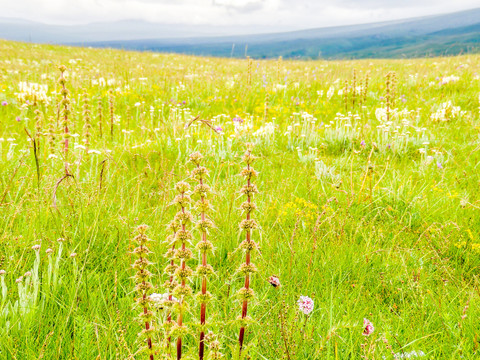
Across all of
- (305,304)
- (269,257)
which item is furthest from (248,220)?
(269,257)

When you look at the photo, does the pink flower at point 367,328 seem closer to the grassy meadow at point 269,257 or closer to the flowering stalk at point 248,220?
the grassy meadow at point 269,257

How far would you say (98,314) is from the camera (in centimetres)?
215

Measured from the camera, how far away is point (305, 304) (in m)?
2.20

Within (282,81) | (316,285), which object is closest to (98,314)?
(316,285)

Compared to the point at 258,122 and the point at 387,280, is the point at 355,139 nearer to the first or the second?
the point at 258,122

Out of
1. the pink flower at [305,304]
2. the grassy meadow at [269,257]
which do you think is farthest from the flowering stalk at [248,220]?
the pink flower at [305,304]

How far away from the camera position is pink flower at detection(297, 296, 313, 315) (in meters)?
2.15

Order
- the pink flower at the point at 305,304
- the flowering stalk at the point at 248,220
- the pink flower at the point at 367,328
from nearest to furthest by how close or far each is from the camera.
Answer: the flowering stalk at the point at 248,220
the pink flower at the point at 367,328
the pink flower at the point at 305,304

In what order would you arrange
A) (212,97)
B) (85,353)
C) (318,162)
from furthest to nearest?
(212,97) < (318,162) < (85,353)

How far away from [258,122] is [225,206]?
12.7ft

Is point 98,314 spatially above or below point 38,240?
below

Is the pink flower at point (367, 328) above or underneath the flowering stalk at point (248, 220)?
underneath

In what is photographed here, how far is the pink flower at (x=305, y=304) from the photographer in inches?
84.8

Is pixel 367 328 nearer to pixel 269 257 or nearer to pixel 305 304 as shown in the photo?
pixel 305 304
